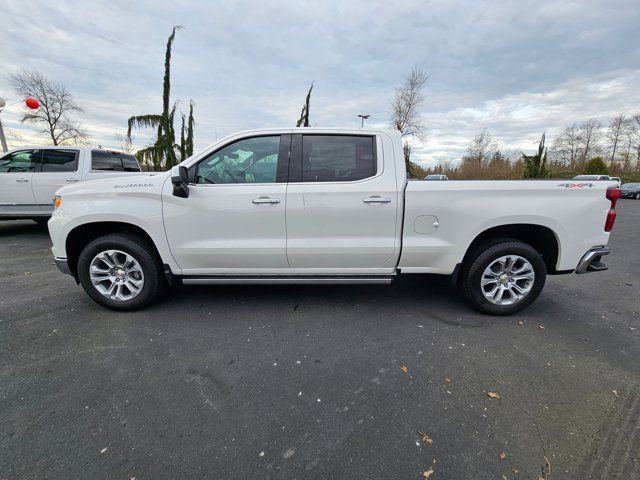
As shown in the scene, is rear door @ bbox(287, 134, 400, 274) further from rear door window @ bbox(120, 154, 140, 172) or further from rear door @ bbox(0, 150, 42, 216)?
rear door @ bbox(0, 150, 42, 216)

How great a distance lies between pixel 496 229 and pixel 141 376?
363cm

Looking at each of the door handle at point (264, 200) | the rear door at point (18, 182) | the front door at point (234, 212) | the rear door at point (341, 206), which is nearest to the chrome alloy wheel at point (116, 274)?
the front door at point (234, 212)

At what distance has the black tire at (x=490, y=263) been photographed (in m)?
3.21

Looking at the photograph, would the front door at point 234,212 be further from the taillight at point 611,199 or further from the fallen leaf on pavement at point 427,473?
the taillight at point 611,199

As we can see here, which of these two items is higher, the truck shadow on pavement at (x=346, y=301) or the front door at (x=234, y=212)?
the front door at (x=234, y=212)

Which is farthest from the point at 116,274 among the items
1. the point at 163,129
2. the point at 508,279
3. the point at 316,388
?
the point at 163,129

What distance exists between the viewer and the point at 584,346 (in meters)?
2.85

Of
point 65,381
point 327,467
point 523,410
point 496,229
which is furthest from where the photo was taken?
point 496,229

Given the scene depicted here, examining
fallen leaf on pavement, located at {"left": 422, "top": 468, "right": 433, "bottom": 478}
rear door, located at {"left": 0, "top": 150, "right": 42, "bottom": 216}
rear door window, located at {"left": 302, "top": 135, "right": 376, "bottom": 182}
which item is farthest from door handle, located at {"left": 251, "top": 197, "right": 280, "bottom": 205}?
rear door, located at {"left": 0, "top": 150, "right": 42, "bottom": 216}

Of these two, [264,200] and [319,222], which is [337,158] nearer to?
[319,222]

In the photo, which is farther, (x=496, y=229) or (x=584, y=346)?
(x=496, y=229)

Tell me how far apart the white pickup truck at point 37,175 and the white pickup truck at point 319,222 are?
4125mm

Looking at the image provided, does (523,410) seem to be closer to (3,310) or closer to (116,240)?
(116,240)

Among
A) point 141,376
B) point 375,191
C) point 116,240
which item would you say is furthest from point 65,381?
point 375,191
